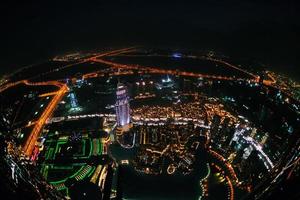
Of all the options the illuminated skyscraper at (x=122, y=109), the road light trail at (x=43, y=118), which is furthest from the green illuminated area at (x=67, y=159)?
the illuminated skyscraper at (x=122, y=109)

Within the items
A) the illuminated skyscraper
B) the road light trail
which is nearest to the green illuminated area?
the road light trail

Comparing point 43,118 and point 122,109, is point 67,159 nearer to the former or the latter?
point 43,118

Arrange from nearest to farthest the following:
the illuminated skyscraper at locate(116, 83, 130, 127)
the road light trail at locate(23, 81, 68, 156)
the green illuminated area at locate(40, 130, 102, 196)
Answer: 1. the green illuminated area at locate(40, 130, 102, 196)
2. the road light trail at locate(23, 81, 68, 156)
3. the illuminated skyscraper at locate(116, 83, 130, 127)

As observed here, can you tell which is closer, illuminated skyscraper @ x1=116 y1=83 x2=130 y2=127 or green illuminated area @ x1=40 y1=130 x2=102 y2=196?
green illuminated area @ x1=40 y1=130 x2=102 y2=196

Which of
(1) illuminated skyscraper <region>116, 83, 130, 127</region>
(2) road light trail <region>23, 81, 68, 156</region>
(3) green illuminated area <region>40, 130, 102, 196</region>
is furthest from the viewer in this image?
(1) illuminated skyscraper <region>116, 83, 130, 127</region>

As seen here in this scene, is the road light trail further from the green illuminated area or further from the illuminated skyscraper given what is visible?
the illuminated skyscraper

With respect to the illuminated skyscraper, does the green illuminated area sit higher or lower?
lower

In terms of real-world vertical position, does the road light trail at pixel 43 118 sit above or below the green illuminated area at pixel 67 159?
above

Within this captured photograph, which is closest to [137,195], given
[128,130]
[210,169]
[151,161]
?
[151,161]

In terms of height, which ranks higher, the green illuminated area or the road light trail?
the road light trail

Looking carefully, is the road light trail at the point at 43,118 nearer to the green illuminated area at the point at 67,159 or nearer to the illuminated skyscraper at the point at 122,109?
the green illuminated area at the point at 67,159
